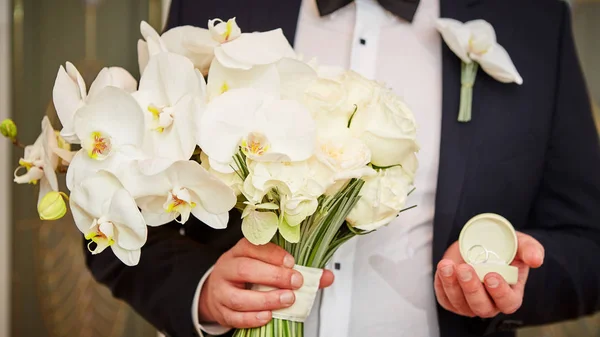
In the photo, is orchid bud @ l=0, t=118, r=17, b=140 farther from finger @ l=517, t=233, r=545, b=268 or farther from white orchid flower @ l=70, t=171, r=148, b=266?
finger @ l=517, t=233, r=545, b=268

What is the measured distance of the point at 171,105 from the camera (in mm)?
791

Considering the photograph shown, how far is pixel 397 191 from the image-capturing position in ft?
2.85

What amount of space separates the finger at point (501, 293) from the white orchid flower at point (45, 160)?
618 mm

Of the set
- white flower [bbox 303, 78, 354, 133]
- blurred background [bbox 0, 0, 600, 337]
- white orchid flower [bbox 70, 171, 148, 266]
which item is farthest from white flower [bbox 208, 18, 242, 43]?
blurred background [bbox 0, 0, 600, 337]

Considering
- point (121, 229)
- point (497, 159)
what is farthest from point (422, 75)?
point (121, 229)

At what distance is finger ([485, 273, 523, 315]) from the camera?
3.07ft

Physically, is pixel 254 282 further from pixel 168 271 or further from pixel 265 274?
pixel 168 271

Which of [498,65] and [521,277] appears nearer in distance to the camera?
[521,277]

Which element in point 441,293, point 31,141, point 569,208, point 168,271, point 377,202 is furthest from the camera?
point 31,141

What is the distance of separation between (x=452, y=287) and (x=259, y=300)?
11.9 inches

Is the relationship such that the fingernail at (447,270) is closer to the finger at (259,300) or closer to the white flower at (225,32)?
the finger at (259,300)

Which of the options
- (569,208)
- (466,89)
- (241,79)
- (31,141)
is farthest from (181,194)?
(31,141)

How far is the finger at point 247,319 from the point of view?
892 millimetres

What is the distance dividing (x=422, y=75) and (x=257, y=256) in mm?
548
